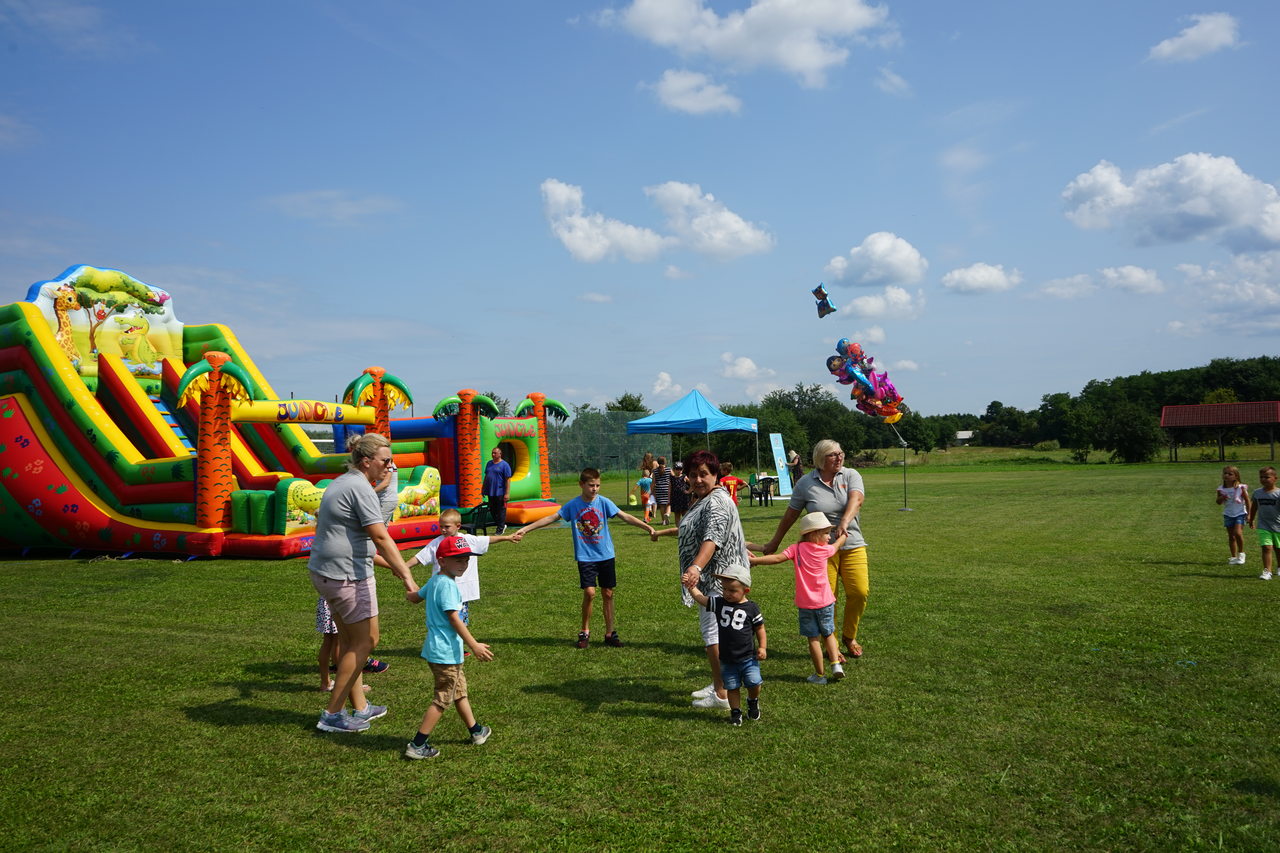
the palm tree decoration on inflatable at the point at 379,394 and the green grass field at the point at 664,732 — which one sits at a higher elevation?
the palm tree decoration on inflatable at the point at 379,394

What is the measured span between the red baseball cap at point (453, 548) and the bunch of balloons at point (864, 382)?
769 inches

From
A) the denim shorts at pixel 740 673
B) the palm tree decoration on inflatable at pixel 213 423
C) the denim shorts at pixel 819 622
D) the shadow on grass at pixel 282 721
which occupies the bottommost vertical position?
the shadow on grass at pixel 282 721

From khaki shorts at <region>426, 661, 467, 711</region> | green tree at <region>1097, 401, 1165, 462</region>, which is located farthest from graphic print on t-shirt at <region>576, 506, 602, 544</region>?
green tree at <region>1097, 401, 1165, 462</region>

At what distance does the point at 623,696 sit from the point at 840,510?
7.20 ft

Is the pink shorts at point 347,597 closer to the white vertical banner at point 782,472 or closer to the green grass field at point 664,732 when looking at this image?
the green grass field at point 664,732

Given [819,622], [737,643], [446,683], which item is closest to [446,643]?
[446,683]

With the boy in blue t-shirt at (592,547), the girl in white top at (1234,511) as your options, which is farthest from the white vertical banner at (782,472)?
the boy in blue t-shirt at (592,547)

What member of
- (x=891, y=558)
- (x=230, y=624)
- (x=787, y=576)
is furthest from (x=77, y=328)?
(x=891, y=558)

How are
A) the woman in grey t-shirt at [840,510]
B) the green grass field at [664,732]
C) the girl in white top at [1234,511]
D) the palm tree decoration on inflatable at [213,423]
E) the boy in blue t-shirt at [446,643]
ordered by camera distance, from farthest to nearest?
the palm tree decoration on inflatable at [213,423] → the girl in white top at [1234,511] → the woman in grey t-shirt at [840,510] → the boy in blue t-shirt at [446,643] → the green grass field at [664,732]

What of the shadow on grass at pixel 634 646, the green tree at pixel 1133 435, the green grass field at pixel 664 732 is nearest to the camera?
the green grass field at pixel 664 732

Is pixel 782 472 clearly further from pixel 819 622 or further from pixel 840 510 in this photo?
pixel 819 622

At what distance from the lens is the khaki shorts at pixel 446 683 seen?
15.2 ft

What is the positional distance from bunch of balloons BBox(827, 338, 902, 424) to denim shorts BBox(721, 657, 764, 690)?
18615 millimetres

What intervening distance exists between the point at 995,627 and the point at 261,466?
44.9 feet
